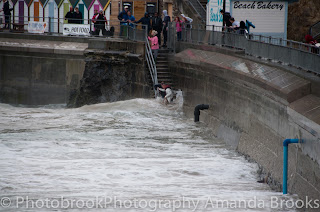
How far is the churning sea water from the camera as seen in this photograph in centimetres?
1309

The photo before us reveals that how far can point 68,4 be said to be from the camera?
3603 centimetres

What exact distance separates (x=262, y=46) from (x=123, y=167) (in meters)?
5.83

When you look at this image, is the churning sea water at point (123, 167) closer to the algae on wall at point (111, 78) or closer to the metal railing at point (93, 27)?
the algae on wall at point (111, 78)

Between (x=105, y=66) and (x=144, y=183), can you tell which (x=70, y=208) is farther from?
(x=105, y=66)

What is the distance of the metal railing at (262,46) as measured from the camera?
616 inches

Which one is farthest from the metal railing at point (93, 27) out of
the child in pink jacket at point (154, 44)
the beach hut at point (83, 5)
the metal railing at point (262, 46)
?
the beach hut at point (83, 5)

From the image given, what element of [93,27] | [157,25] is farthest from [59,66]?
[157,25]

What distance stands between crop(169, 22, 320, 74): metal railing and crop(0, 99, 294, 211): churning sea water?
9.48 ft

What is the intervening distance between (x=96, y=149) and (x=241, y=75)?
4.59 m

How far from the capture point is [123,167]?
16.2m

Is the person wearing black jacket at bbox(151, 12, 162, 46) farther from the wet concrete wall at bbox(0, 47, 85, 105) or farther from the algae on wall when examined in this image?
the wet concrete wall at bbox(0, 47, 85, 105)

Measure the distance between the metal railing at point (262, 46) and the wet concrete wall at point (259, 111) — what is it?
1.48 ft

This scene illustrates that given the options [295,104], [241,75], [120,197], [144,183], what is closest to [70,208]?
[120,197]

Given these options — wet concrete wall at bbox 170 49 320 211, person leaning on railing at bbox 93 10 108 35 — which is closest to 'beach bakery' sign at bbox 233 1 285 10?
wet concrete wall at bbox 170 49 320 211
